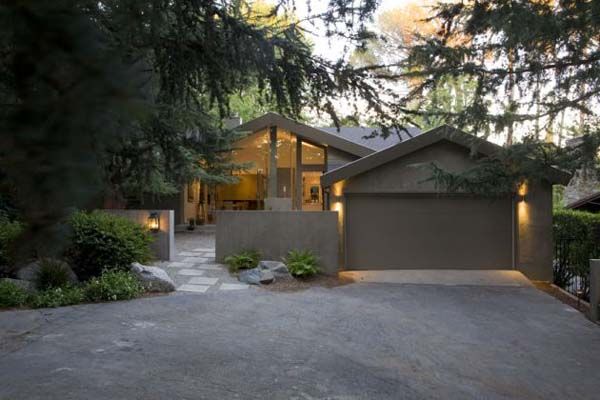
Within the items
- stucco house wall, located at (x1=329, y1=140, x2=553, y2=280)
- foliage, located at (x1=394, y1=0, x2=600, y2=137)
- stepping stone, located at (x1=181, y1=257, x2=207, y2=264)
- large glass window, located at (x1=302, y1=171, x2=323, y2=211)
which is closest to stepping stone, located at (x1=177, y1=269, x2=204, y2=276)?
stepping stone, located at (x1=181, y1=257, x2=207, y2=264)

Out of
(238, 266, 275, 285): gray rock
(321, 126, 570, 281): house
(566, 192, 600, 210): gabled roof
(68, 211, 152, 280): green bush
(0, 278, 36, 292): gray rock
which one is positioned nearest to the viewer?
(0, 278, 36, 292): gray rock

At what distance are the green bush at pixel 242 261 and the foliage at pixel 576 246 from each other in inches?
289

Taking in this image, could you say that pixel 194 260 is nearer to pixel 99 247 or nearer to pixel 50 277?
pixel 99 247

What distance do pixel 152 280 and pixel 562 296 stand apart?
842 cm

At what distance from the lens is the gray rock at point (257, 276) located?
369 inches

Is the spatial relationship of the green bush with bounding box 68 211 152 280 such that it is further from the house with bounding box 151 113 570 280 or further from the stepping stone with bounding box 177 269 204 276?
the house with bounding box 151 113 570 280

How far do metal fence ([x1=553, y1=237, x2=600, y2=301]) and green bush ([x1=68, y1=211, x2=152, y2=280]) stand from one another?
30.8 feet

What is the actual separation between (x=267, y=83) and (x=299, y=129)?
429 inches

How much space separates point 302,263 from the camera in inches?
394

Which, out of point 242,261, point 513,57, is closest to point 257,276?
point 242,261

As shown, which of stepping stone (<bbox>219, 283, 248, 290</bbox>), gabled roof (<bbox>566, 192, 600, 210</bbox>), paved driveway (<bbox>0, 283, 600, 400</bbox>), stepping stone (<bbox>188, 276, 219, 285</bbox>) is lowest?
paved driveway (<bbox>0, 283, 600, 400</bbox>)

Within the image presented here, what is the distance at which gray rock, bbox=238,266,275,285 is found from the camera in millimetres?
9375

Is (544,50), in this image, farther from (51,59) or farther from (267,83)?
(51,59)

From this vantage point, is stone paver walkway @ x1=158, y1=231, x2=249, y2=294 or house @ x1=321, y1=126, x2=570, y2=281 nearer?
stone paver walkway @ x1=158, y1=231, x2=249, y2=294
